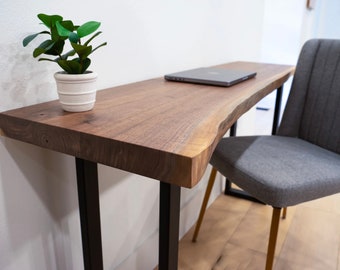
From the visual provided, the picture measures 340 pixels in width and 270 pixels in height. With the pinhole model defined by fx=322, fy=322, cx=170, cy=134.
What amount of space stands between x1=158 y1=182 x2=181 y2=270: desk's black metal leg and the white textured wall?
1.08 feet

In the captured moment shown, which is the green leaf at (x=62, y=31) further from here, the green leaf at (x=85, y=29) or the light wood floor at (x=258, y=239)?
the light wood floor at (x=258, y=239)

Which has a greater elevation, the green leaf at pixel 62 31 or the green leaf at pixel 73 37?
the green leaf at pixel 62 31

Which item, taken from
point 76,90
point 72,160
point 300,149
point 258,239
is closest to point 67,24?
point 76,90

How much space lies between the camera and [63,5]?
76cm

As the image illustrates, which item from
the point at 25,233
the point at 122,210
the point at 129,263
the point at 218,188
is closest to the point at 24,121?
the point at 25,233

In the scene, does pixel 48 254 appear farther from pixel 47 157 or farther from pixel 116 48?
pixel 116 48

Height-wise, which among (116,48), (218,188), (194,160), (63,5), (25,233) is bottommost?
(218,188)

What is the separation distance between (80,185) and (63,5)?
425mm

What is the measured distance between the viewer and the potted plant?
0.60 m

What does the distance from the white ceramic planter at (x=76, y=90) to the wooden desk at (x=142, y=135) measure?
2 cm

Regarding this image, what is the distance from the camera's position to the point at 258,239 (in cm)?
149

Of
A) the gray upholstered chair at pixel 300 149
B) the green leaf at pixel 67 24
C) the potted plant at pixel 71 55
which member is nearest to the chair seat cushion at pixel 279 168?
the gray upholstered chair at pixel 300 149

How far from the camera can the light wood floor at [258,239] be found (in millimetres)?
1338

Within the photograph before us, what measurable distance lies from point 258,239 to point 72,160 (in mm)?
1014
